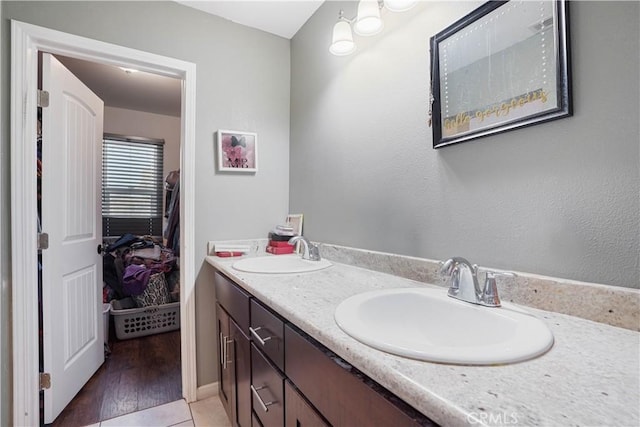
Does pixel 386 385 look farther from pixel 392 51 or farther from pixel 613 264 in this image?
pixel 392 51

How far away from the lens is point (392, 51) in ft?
4.03

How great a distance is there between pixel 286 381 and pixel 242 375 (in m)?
0.50

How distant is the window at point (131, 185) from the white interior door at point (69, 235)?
1.55m

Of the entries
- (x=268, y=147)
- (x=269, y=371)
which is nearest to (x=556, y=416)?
(x=269, y=371)

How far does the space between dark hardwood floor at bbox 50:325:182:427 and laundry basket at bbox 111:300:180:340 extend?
10 cm

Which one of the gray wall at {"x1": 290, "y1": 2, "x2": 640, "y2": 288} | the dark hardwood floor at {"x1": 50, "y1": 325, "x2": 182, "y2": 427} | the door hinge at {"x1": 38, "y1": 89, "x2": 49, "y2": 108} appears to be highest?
the door hinge at {"x1": 38, "y1": 89, "x2": 49, "y2": 108}

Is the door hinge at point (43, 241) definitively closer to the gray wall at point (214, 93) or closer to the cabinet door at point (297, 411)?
the gray wall at point (214, 93)

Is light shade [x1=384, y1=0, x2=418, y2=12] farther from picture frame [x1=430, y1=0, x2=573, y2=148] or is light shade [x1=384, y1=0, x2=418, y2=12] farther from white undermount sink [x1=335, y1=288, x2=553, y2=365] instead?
white undermount sink [x1=335, y1=288, x2=553, y2=365]

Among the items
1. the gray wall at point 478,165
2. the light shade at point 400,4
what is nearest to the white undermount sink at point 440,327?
the gray wall at point 478,165

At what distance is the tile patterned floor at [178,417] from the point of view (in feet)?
5.04

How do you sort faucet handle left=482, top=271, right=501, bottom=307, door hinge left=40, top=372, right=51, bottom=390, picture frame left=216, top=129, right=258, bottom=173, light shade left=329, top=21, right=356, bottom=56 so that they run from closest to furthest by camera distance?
1. faucet handle left=482, top=271, right=501, bottom=307
2. light shade left=329, top=21, right=356, bottom=56
3. door hinge left=40, top=372, right=51, bottom=390
4. picture frame left=216, top=129, right=258, bottom=173

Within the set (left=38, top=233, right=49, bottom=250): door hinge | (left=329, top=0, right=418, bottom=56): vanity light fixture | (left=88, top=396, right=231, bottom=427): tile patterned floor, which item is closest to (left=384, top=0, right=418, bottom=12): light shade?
(left=329, top=0, right=418, bottom=56): vanity light fixture

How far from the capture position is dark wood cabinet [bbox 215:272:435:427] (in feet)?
1.67

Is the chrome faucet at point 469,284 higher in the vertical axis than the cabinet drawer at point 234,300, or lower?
higher
